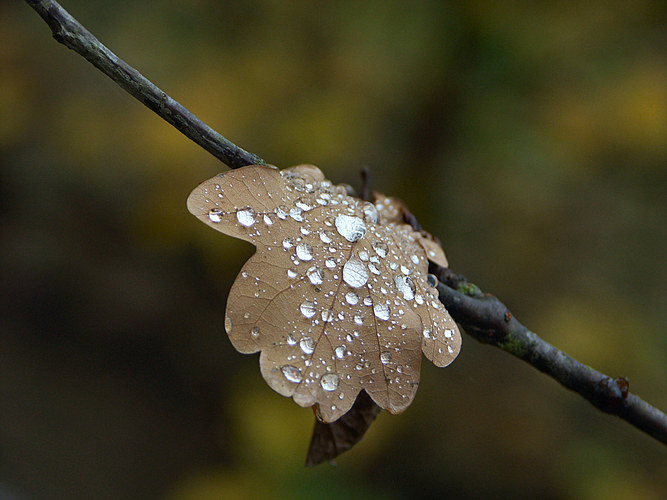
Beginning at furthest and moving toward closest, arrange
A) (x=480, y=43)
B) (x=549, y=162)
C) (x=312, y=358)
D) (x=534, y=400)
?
(x=534, y=400) → (x=549, y=162) → (x=480, y=43) → (x=312, y=358)

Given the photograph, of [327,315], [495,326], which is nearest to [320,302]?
[327,315]

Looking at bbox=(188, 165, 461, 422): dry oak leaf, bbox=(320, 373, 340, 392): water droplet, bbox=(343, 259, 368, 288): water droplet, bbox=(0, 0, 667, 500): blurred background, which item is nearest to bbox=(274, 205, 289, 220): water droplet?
bbox=(188, 165, 461, 422): dry oak leaf

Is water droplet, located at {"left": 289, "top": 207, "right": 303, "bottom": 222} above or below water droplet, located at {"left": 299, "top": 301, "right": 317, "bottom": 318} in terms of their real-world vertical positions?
above

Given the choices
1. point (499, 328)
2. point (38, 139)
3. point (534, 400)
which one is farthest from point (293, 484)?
point (38, 139)

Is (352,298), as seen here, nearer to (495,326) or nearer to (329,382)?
(329,382)

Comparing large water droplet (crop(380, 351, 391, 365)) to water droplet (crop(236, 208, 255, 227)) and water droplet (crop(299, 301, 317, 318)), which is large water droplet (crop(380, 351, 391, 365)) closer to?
water droplet (crop(299, 301, 317, 318))

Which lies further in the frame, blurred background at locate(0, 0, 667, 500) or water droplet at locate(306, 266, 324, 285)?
blurred background at locate(0, 0, 667, 500)

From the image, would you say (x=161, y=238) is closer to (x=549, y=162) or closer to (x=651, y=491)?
(x=549, y=162)
